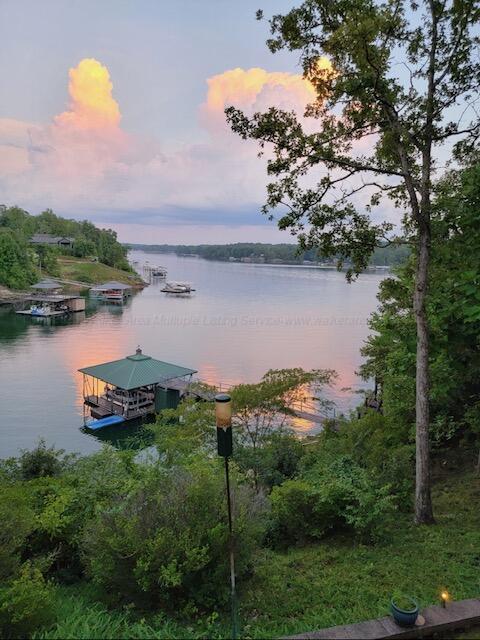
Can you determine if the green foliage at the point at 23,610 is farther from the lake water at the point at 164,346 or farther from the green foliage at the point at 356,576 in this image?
the lake water at the point at 164,346

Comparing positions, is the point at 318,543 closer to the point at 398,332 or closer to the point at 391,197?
the point at 398,332

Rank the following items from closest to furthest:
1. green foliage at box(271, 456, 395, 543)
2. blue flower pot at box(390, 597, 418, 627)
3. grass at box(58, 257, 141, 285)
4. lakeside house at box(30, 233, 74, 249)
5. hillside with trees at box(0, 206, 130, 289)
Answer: blue flower pot at box(390, 597, 418, 627) → green foliage at box(271, 456, 395, 543) → hillside with trees at box(0, 206, 130, 289) → grass at box(58, 257, 141, 285) → lakeside house at box(30, 233, 74, 249)

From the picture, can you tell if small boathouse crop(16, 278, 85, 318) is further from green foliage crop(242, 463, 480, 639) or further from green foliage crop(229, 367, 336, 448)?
green foliage crop(242, 463, 480, 639)

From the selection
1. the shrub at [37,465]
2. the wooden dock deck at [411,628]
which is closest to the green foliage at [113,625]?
the wooden dock deck at [411,628]

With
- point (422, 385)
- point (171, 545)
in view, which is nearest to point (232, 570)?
point (171, 545)

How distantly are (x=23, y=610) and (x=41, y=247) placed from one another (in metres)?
79.1

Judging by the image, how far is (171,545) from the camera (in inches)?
146

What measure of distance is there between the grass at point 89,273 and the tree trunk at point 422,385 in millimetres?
71402

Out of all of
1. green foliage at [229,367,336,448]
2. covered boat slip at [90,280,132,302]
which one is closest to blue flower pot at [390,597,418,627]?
green foliage at [229,367,336,448]

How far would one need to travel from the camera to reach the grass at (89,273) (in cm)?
7219

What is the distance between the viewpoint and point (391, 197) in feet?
20.6

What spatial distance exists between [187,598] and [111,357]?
2465 centimetres

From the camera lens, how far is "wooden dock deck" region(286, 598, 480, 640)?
10.2ft

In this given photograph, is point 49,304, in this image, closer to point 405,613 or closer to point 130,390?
point 130,390
